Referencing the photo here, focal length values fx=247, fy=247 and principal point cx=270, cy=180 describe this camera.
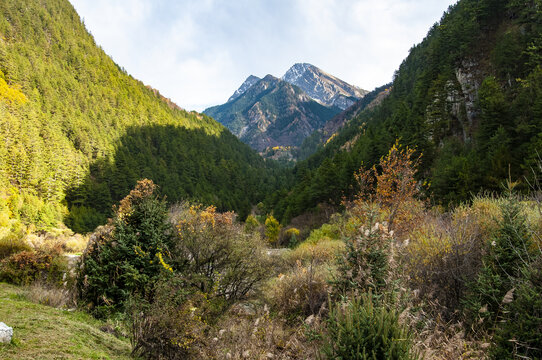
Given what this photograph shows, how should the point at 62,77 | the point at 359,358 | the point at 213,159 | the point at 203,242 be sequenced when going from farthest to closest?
the point at 213,159, the point at 62,77, the point at 203,242, the point at 359,358

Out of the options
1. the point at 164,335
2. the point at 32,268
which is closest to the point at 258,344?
the point at 164,335

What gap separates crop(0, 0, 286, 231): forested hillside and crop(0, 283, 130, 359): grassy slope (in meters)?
39.1

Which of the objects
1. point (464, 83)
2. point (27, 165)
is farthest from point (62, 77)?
point (464, 83)

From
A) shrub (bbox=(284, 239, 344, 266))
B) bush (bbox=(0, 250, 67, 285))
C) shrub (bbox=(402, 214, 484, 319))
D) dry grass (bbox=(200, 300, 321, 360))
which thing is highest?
shrub (bbox=(402, 214, 484, 319))

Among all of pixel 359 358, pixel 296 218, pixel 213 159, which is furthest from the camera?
pixel 213 159

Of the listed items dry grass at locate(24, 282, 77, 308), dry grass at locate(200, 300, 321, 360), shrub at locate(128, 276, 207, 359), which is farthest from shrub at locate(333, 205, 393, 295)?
dry grass at locate(24, 282, 77, 308)

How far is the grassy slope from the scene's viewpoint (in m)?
3.84

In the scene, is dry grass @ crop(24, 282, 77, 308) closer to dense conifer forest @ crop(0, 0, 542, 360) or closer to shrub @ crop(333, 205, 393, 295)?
dense conifer forest @ crop(0, 0, 542, 360)

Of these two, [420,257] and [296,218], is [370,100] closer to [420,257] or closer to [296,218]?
[296,218]

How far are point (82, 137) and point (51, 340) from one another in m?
84.4

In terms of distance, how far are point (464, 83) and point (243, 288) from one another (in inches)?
1796

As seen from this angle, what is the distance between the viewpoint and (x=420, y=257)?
24.8 ft

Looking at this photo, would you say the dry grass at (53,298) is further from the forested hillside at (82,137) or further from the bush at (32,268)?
the forested hillside at (82,137)

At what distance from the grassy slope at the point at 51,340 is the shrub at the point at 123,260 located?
75.9 inches
